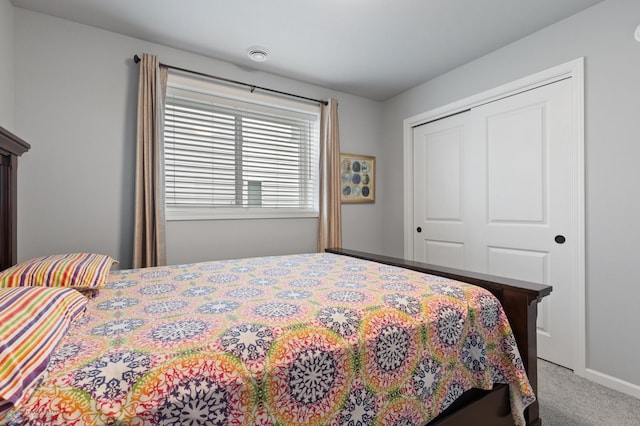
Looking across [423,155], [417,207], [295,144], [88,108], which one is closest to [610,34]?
[423,155]

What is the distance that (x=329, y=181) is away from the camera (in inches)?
127

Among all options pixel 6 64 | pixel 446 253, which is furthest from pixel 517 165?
pixel 6 64

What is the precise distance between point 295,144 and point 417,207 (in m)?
1.47

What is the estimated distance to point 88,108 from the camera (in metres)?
2.29

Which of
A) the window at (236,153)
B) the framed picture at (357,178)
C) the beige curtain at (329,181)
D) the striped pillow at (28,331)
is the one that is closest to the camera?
the striped pillow at (28,331)

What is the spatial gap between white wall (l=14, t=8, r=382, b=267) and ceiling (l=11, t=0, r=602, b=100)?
0.13 metres

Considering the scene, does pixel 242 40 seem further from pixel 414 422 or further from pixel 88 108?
pixel 414 422

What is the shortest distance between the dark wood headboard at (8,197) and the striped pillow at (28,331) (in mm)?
878

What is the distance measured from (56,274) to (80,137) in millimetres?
1350

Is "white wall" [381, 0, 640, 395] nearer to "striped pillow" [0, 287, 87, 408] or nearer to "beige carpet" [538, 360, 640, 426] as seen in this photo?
"beige carpet" [538, 360, 640, 426]

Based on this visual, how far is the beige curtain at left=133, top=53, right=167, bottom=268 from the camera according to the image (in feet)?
7.68

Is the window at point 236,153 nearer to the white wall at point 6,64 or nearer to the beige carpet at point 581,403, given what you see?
the white wall at point 6,64

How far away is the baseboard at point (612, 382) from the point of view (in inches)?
73.7

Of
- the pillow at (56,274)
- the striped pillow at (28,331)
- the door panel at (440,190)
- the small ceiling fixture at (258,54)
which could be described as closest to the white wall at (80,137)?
the small ceiling fixture at (258,54)
